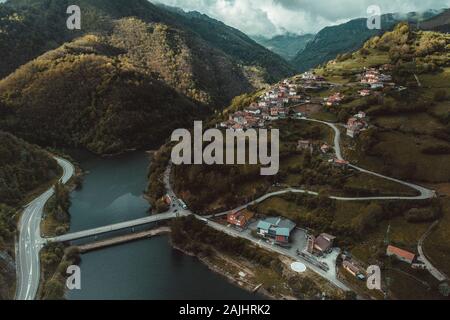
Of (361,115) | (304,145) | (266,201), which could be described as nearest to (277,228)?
(266,201)

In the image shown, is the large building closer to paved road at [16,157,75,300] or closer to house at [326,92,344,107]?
paved road at [16,157,75,300]

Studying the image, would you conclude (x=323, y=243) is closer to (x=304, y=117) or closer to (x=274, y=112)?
(x=304, y=117)

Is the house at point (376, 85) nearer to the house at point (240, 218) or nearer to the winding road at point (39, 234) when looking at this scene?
the winding road at point (39, 234)

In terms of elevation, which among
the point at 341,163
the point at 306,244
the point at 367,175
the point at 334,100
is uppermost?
the point at 334,100

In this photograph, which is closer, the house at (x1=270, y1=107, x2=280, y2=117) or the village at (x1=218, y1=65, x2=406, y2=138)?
the village at (x1=218, y1=65, x2=406, y2=138)

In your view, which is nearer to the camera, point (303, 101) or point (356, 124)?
point (356, 124)

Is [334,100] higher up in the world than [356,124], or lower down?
higher up

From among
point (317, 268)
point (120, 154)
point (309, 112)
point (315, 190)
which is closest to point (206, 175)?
point (315, 190)

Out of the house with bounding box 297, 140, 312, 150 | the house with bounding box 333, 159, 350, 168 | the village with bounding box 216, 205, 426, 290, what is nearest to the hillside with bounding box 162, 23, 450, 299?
the house with bounding box 333, 159, 350, 168
